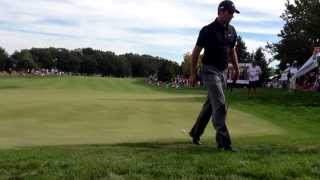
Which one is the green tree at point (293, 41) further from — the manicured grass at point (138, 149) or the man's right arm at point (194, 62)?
the man's right arm at point (194, 62)

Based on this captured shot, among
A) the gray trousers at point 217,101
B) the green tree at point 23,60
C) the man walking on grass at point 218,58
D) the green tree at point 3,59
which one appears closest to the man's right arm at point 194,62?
the man walking on grass at point 218,58

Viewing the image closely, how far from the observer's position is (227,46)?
10914 millimetres

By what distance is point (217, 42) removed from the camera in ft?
35.3

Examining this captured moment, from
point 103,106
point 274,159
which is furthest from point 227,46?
point 103,106

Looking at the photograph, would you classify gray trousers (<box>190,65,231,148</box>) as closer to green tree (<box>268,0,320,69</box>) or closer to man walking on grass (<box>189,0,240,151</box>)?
man walking on grass (<box>189,0,240,151</box>)

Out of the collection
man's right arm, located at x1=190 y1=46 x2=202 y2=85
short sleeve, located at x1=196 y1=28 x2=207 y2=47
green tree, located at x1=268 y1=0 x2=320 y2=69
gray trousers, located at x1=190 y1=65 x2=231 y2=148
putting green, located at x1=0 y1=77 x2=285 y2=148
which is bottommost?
putting green, located at x1=0 y1=77 x2=285 y2=148

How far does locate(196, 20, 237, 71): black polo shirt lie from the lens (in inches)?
421

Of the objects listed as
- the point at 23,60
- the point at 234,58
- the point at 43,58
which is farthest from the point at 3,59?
the point at 234,58

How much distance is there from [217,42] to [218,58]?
28cm

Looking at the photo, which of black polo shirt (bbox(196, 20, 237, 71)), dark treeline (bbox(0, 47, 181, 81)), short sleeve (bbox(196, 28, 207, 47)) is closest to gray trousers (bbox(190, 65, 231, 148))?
black polo shirt (bbox(196, 20, 237, 71))

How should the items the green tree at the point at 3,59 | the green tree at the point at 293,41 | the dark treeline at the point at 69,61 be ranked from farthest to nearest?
the dark treeline at the point at 69,61 → the green tree at the point at 3,59 → the green tree at the point at 293,41

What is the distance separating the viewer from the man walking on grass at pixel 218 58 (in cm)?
1066

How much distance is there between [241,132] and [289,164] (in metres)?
6.99

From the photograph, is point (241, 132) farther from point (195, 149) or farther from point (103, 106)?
point (103, 106)
